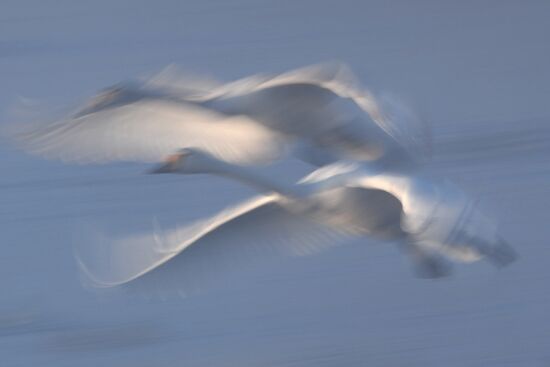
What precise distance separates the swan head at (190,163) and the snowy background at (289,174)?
19cm

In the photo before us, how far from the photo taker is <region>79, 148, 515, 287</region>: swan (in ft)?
7.22

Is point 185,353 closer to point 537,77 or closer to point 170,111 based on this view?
point 170,111

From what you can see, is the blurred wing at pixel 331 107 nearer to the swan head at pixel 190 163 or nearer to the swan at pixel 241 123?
the swan at pixel 241 123

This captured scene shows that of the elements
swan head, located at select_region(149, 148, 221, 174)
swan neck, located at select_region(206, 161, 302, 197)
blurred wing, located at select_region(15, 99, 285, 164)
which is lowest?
swan neck, located at select_region(206, 161, 302, 197)

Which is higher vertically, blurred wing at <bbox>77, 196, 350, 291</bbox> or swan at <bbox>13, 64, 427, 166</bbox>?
swan at <bbox>13, 64, 427, 166</bbox>

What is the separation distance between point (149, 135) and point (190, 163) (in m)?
0.15

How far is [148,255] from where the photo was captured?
226 centimetres

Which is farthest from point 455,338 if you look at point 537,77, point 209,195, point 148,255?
point 537,77

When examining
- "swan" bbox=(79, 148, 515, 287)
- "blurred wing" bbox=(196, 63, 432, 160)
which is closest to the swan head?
"swan" bbox=(79, 148, 515, 287)

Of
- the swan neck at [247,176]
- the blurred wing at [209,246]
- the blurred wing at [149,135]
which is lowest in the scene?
the blurred wing at [209,246]

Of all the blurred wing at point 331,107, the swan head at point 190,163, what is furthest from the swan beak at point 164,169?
the blurred wing at point 331,107

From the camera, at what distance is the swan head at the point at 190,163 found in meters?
2.34

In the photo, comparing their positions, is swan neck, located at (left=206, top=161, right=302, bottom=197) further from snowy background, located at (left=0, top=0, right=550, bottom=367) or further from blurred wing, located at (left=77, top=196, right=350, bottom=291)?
snowy background, located at (left=0, top=0, right=550, bottom=367)

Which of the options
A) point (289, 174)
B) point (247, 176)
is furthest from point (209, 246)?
point (289, 174)
